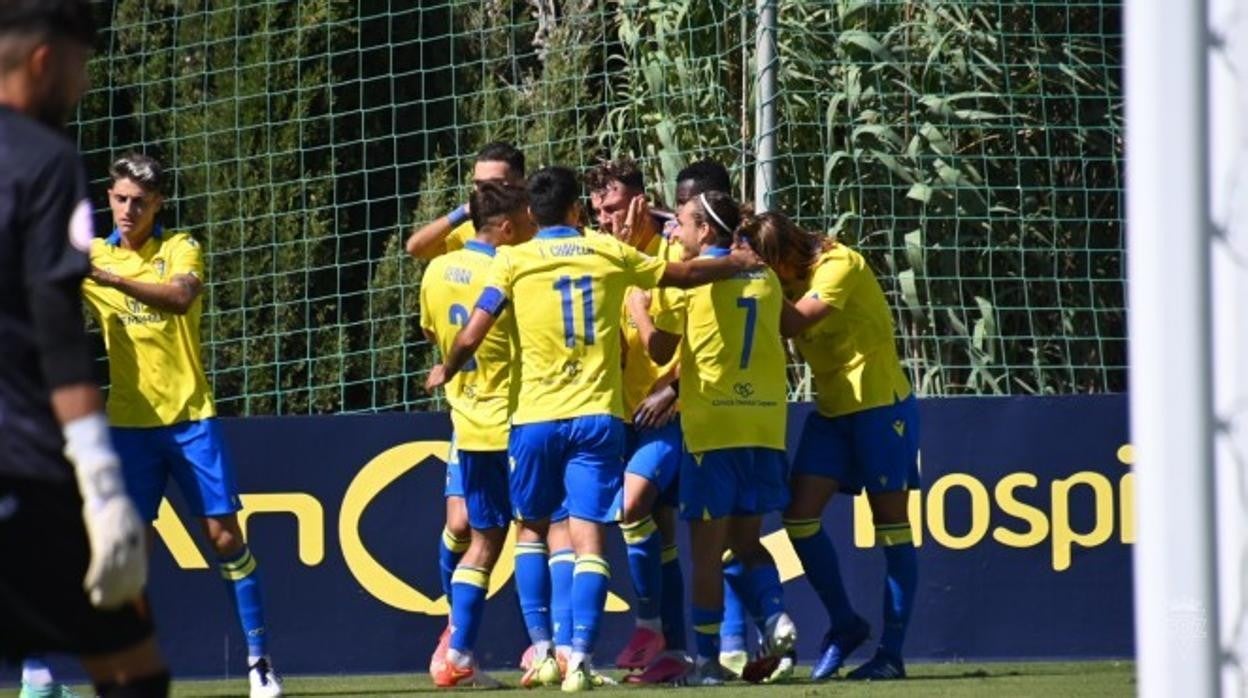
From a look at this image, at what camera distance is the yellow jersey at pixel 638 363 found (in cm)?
1020

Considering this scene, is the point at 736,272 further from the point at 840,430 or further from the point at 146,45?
the point at 146,45

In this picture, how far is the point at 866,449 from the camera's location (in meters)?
9.79

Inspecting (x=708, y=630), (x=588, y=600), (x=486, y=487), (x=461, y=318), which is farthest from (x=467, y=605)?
(x=461, y=318)

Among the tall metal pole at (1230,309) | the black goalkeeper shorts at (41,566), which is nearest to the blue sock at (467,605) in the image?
the black goalkeeper shorts at (41,566)

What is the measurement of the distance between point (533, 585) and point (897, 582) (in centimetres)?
154

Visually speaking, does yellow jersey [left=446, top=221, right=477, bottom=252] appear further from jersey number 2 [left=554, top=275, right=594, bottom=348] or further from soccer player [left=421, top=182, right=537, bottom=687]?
jersey number 2 [left=554, top=275, right=594, bottom=348]

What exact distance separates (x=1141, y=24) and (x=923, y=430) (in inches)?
294

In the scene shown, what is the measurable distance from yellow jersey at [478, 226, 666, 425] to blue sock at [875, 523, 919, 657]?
1366mm

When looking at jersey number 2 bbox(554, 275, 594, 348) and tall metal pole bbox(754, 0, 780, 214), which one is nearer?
jersey number 2 bbox(554, 275, 594, 348)

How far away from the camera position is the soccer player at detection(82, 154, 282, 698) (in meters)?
9.19

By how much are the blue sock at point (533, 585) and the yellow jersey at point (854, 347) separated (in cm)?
140

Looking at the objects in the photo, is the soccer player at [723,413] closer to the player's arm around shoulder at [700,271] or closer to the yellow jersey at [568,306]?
the player's arm around shoulder at [700,271]

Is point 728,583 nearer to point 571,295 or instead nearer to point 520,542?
point 520,542

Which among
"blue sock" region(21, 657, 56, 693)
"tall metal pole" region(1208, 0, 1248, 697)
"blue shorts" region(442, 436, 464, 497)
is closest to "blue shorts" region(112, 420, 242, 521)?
"blue sock" region(21, 657, 56, 693)
